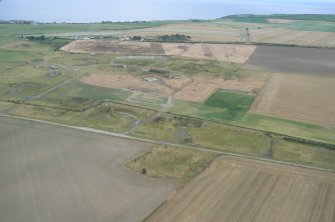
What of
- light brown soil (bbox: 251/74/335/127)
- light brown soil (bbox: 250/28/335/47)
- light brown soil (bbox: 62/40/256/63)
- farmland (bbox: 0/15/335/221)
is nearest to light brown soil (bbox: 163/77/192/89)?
farmland (bbox: 0/15/335/221)

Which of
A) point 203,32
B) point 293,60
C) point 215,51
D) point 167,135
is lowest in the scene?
point 167,135

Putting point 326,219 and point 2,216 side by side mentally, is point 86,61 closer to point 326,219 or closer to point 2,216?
point 2,216

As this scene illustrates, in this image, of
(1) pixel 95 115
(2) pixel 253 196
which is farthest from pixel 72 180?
(1) pixel 95 115

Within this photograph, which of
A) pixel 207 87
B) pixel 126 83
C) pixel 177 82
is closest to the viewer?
pixel 207 87

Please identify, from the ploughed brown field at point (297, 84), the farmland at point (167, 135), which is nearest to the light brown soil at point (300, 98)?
the ploughed brown field at point (297, 84)

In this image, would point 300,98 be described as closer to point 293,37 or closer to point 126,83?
point 126,83

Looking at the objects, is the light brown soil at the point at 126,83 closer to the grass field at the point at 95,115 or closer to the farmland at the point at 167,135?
the farmland at the point at 167,135

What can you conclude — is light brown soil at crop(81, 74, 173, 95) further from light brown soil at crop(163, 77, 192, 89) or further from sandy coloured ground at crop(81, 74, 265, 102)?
light brown soil at crop(163, 77, 192, 89)
